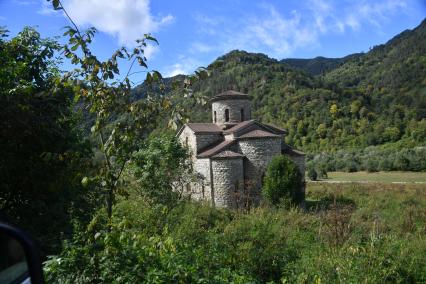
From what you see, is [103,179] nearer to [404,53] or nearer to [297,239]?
[297,239]

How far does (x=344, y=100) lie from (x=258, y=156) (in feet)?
226

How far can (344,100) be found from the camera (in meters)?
86.3

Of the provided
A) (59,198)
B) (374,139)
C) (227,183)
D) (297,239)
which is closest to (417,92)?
(374,139)

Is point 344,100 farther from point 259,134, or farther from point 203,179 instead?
point 203,179

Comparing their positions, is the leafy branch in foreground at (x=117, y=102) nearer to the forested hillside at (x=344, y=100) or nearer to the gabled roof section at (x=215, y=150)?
the gabled roof section at (x=215, y=150)

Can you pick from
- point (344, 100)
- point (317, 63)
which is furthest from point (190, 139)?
point (317, 63)

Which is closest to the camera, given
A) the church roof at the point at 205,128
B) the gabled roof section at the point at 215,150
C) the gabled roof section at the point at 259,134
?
the gabled roof section at the point at 259,134

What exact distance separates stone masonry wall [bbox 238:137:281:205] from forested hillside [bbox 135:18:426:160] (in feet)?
110

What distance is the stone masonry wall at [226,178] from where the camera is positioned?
2333 cm

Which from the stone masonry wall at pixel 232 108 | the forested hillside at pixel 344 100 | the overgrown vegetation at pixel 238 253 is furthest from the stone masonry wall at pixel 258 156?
the forested hillside at pixel 344 100

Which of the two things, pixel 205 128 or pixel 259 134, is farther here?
pixel 205 128

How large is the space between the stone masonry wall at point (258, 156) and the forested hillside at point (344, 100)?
33.5 metres

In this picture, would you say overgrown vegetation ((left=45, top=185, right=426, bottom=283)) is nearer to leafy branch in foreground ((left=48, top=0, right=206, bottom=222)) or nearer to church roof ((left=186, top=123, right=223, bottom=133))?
leafy branch in foreground ((left=48, top=0, right=206, bottom=222))

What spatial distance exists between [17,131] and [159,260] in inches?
124
